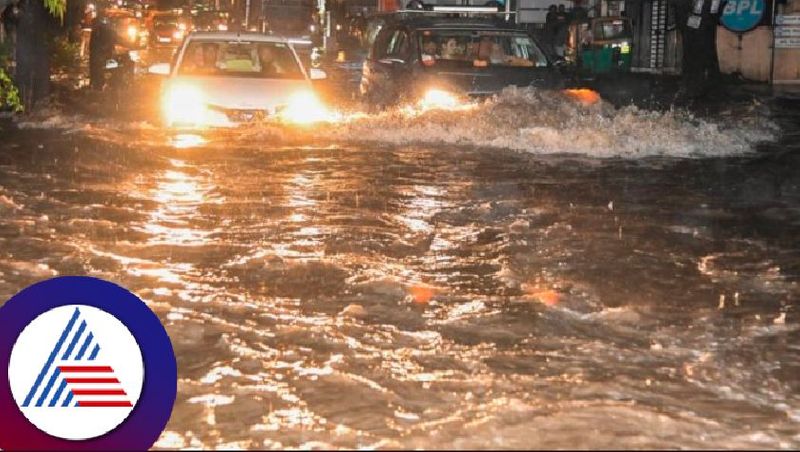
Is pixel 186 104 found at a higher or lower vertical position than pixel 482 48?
lower

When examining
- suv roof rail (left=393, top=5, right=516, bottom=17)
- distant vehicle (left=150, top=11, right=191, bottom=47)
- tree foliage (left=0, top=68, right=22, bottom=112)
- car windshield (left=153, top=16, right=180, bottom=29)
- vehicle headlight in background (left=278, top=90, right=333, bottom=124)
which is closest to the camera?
tree foliage (left=0, top=68, right=22, bottom=112)

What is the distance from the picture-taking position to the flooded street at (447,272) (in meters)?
5.44

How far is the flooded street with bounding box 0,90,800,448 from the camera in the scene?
544 cm

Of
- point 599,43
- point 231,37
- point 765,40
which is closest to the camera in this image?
point 231,37

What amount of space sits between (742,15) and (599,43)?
11.3 ft

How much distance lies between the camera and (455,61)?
53.1 feet

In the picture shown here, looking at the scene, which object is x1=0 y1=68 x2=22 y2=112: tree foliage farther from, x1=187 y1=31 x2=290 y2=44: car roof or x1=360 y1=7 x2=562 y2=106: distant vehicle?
x1=360 y1=7 x2=562 y2=106: distant vehicle

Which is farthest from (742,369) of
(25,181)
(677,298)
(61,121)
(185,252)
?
(61,121)

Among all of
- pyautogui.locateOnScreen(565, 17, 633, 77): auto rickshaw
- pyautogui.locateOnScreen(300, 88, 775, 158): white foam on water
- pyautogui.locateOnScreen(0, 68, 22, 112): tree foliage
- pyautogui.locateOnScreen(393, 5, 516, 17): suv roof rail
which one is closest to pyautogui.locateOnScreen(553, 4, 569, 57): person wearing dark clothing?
pyautogui.locateOnScreen(565, 17, 633, 77): auto rickshaw

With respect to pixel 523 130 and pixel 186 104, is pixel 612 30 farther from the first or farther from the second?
pixel 186 104

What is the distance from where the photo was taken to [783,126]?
19.7 m

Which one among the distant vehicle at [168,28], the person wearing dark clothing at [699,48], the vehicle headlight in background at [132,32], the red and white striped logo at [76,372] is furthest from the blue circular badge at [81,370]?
the distant vehicle at [168,28]

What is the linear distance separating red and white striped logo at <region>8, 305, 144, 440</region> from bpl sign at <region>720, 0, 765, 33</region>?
28540mm

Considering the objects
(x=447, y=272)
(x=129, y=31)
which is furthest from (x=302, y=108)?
(x=129, y=31)
